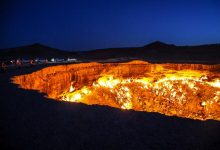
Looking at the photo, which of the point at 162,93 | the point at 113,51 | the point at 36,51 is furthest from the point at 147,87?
the point at 113,51

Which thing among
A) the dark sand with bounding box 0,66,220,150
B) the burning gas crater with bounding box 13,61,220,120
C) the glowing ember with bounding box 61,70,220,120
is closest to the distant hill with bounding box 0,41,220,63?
the burning gas crater with bounding box 13,61,220,120

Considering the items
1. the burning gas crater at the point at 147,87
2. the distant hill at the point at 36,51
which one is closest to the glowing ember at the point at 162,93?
the burning gas crater at the point at 147,87

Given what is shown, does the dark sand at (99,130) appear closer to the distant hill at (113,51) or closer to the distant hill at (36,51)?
the distant hill at (113,51)

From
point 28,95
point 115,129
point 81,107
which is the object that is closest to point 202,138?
point 115,129

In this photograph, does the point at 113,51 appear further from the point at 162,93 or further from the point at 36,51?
the point at 162,93

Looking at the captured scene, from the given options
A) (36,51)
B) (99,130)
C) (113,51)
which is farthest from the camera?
(113,51)

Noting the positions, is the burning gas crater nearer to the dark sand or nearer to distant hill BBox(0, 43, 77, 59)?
the dark sand
